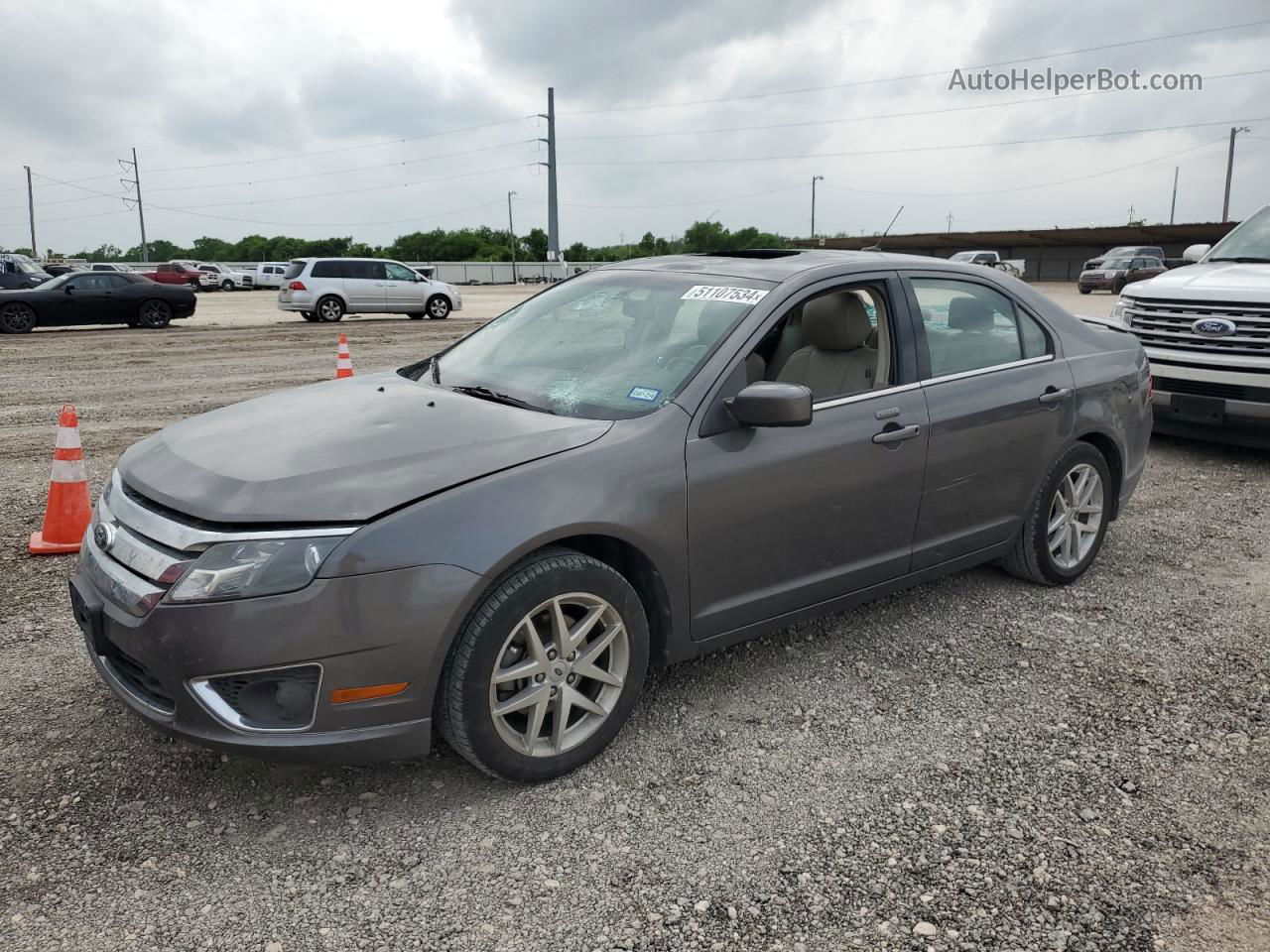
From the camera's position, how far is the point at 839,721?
141 inches

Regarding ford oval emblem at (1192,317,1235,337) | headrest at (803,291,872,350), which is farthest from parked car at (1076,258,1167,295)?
headrest at (803,291,872,350)

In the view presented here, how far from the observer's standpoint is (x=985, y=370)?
4391 mm

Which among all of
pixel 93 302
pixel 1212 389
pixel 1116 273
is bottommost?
pixel 1212 389

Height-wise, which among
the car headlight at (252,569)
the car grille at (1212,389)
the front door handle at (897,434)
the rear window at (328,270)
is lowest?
the car grille at (1212,389)

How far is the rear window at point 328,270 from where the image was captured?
923 inches

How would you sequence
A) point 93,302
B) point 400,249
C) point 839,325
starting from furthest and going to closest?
point 400,249, point 93,302, point 839,325

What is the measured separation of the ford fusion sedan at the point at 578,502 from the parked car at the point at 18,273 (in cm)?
2595

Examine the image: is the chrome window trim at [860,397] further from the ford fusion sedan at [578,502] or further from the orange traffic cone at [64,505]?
the orange traffic cone at [64,505]

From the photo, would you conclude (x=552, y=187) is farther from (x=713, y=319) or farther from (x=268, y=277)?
(x=713, y=319)

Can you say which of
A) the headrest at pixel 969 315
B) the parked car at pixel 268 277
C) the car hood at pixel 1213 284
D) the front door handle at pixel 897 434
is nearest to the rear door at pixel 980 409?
the headrest at pixel 969 315

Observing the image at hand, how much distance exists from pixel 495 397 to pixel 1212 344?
622 cm

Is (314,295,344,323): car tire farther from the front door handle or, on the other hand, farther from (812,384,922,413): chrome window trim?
the front door handle

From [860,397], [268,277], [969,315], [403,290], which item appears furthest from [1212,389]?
[268,277]

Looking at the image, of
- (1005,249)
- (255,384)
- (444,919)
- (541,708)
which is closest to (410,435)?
(541,708)
